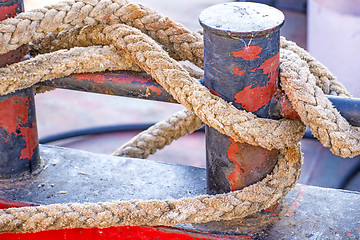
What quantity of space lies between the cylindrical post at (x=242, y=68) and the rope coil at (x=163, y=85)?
0.09 ft

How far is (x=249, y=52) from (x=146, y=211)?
37 cm

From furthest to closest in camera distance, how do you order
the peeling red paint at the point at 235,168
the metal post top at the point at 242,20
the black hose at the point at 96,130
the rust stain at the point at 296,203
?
the black hose at the point at 96,130
the rust stain at the point at 296,203
the peeling red paint at the point at 235,168
the metal post top at the point at 242,20

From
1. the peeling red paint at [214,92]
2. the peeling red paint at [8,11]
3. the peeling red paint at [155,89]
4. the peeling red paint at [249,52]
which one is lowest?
the peeling red paint at [155,89]

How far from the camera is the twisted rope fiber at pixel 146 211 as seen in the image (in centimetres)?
108

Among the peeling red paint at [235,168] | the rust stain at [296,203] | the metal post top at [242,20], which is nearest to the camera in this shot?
the metal post top at [242,20]

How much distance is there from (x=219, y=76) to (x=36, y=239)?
0.55 meters

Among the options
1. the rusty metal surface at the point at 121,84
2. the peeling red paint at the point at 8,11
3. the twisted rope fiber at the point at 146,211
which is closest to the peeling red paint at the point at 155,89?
the rusty metal surface at the point at 121,84

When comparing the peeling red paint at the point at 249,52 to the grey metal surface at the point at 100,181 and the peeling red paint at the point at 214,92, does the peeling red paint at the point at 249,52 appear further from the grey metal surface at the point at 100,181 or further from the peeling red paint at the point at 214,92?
the grey metal surface at the point at 100,181

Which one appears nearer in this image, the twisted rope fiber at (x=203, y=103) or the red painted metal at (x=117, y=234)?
the twisted rope fiber at (x=203, y=103)

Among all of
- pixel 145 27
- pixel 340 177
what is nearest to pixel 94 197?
pixel 145 27

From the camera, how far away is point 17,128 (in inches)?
48.4

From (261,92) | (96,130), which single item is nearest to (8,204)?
(261,92)

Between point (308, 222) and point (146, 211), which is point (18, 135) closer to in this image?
point (146, 211)

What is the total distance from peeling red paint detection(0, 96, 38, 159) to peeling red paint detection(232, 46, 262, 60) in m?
0.51
